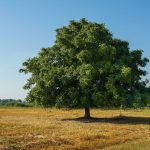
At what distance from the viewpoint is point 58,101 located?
46312mm

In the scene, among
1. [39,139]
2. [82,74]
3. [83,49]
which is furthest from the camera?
[83,49]

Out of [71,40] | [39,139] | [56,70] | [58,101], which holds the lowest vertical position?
[39,139]

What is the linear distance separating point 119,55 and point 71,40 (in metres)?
5.52

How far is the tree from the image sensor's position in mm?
45469

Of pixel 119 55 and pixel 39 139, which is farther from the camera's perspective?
pixel 119 55

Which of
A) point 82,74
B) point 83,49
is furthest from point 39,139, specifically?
point 83,49

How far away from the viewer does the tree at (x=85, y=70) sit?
4547 centimetres

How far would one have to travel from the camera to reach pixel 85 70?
149 ft

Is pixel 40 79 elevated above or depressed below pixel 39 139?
above

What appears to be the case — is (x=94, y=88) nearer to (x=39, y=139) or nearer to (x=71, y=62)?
(x=71, y=62)

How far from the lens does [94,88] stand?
4594cm

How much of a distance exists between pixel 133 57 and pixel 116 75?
546cm

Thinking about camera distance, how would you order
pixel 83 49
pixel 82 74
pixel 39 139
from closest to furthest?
pixel 39 139 < pixel 82 74 < pixel 83 49

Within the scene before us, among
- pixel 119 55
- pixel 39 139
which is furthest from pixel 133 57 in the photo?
pixel 39 139
